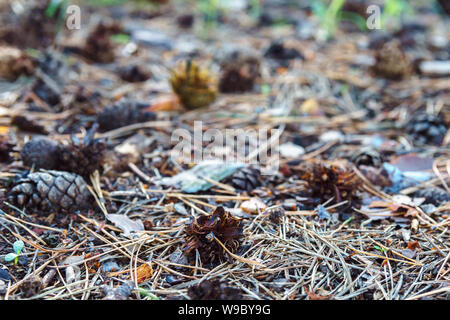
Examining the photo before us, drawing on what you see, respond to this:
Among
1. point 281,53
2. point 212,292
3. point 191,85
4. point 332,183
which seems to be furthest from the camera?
point 281,53

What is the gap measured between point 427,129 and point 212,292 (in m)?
1.65

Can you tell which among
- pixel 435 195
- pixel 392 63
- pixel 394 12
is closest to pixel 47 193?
pixel 435 195

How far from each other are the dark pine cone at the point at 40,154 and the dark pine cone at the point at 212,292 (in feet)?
2.89

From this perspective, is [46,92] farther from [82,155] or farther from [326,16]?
[326,16]

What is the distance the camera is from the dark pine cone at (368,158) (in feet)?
6.24

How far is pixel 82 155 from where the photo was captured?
1.64 metres

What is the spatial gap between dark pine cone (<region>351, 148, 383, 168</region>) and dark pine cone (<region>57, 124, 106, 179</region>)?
44.9 inches

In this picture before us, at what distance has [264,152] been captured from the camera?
203 cm

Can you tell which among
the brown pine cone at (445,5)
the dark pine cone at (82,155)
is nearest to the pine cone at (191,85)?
the dark pine cone at (82,155)
